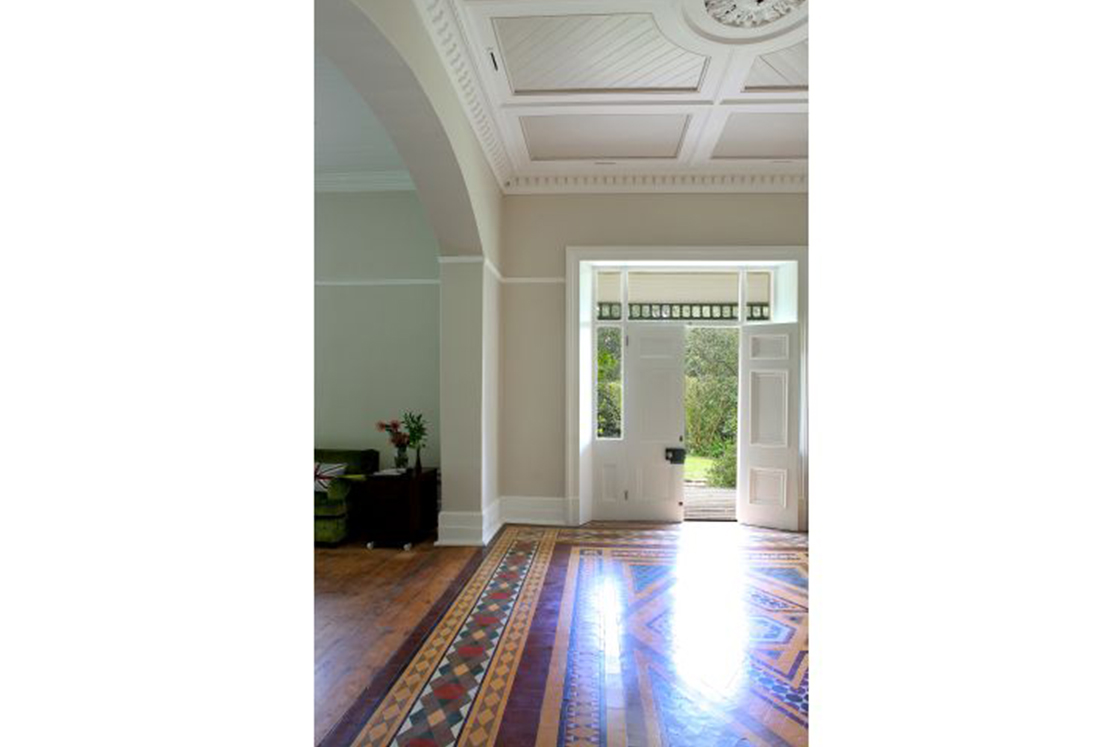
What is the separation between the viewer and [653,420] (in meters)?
6.39

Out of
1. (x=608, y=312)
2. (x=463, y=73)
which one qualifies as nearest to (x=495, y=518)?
(x=608, y=312)

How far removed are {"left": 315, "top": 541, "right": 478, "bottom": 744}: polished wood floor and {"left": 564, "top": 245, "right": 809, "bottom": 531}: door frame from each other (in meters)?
1.50

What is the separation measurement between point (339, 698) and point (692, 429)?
29.3 ft

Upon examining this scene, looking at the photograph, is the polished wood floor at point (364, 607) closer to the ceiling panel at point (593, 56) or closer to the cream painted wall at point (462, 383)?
the cream painted wall at point (462, 383)

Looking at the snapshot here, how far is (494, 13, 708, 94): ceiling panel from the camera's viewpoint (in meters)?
3.73

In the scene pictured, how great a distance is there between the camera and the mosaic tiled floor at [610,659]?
2393 mm

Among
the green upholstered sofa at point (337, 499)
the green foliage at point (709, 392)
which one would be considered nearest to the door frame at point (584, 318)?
the green upholstered sofa at point (337, 499)

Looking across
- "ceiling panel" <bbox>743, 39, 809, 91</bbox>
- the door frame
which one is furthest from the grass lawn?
"ceiling panel" <bbox>743, 39, 809, 91</bbox>

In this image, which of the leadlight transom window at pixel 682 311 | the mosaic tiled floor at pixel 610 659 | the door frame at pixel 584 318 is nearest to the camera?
the mosaic tiled floor at pixel 610 659

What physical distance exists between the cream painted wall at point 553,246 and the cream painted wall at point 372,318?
2.96 feet

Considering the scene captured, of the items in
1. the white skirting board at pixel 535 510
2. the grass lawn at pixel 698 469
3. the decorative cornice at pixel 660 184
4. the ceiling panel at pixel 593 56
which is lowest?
the grass lawn at pixel 698 469

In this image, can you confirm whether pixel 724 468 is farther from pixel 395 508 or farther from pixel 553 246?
pixel 395 508

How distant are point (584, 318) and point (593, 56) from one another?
275 cm
